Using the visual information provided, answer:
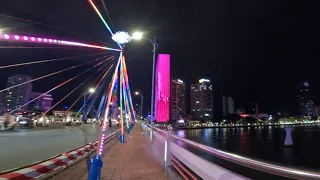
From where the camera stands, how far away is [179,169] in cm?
765

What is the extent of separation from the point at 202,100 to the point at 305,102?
207 feet

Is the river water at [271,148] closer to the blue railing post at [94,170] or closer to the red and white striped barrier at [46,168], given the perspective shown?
the blue railing post at [94,170]

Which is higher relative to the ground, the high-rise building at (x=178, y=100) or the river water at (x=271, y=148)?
the high-rise building at (x=178, y=100)

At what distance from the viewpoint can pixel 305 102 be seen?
482ft

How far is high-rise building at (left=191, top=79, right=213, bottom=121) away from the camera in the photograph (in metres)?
154

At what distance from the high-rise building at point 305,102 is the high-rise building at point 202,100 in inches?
2157

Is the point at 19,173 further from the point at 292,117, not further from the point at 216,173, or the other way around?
the point at 292,117

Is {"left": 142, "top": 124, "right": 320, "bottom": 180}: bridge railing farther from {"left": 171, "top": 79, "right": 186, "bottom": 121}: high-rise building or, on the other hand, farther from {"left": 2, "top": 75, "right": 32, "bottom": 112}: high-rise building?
{"left": 171, "top": 79, "right": 186, "bottom": 121}: high-rise building

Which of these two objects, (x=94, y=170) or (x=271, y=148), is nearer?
(x=94, y=170)

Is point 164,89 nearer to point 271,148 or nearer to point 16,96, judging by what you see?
point 271,148

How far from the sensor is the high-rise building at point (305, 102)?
142225 millimetres

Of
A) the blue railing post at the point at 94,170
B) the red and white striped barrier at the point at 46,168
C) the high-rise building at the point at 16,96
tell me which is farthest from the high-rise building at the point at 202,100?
the blue railing post at the point at 94,170

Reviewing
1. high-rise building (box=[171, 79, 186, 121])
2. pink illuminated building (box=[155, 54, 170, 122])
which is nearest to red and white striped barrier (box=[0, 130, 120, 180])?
pink illuminated building (box=[155, 54, 170, 122])

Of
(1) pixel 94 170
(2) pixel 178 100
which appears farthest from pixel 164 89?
(1) pixel 94 170
